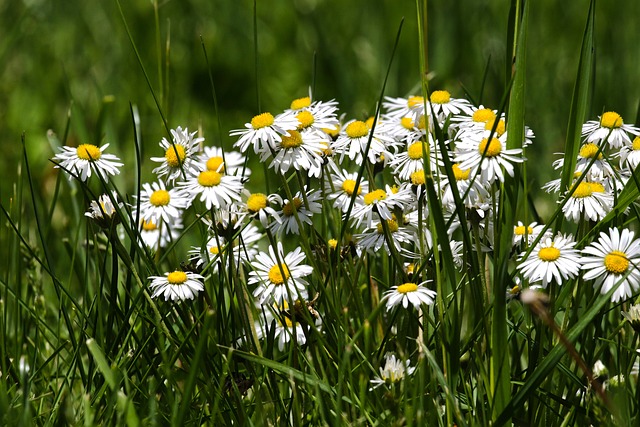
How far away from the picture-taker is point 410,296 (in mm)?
1365

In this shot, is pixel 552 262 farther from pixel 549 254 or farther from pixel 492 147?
pixel 492 147

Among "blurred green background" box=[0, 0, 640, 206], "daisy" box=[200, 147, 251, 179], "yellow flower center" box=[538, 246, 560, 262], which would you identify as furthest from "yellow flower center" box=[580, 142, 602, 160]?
"blurred green background" box=[0, 0, 640, 206]

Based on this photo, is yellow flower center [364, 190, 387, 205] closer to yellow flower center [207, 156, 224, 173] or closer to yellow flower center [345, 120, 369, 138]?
yellow flower center [345, 120, 369, 138]

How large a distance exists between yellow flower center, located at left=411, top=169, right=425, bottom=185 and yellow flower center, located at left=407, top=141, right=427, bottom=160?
56mm

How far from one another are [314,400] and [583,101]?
0.65 meters

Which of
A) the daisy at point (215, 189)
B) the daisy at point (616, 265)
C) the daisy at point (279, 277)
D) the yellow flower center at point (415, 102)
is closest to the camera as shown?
the daisy at point (616, 265)

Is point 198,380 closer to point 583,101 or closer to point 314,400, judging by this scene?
point 314,400

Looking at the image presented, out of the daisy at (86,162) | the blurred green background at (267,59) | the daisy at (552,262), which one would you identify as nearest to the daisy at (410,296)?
the daisy at (552,262)

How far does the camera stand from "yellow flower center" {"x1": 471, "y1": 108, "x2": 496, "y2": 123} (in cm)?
146

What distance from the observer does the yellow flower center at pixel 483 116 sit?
1.46 metres

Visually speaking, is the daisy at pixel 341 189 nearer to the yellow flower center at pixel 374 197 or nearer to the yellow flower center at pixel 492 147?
the yellow flower center at pixel 374 197

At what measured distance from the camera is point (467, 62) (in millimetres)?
3668

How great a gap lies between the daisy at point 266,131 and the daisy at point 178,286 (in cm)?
23

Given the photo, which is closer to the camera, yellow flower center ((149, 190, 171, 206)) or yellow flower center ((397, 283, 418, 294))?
yellow flower center ((397, 283, 418, 294))
